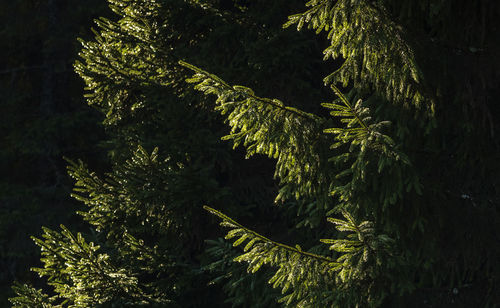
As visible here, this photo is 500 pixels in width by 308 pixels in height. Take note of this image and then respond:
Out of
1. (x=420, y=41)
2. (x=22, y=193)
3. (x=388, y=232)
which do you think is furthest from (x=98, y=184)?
(x=22, y=193)

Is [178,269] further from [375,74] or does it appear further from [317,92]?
[375,74]

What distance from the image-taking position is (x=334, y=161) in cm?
351

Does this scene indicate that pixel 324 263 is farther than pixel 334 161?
No

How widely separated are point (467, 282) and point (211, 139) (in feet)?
8.28

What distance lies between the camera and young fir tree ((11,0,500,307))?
10.4ft

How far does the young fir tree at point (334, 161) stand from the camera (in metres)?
A: 3.18

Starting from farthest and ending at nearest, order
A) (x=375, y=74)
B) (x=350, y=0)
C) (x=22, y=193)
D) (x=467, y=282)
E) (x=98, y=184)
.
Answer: (x=22, y=193), (x=98, y=184), (x=467, y=282), (x=375, y=74), (x=350, y=0)

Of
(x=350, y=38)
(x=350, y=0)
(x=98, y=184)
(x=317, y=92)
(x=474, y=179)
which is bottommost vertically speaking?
(x=98, y=184)

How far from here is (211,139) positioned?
5.23 meters

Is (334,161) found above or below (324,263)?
above

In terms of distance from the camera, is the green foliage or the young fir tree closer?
the green foliage

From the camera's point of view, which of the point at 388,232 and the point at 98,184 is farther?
the point at 98,184

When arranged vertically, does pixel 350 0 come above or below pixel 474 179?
above

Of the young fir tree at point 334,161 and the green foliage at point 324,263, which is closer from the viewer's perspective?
the green foliage at point 324,263
